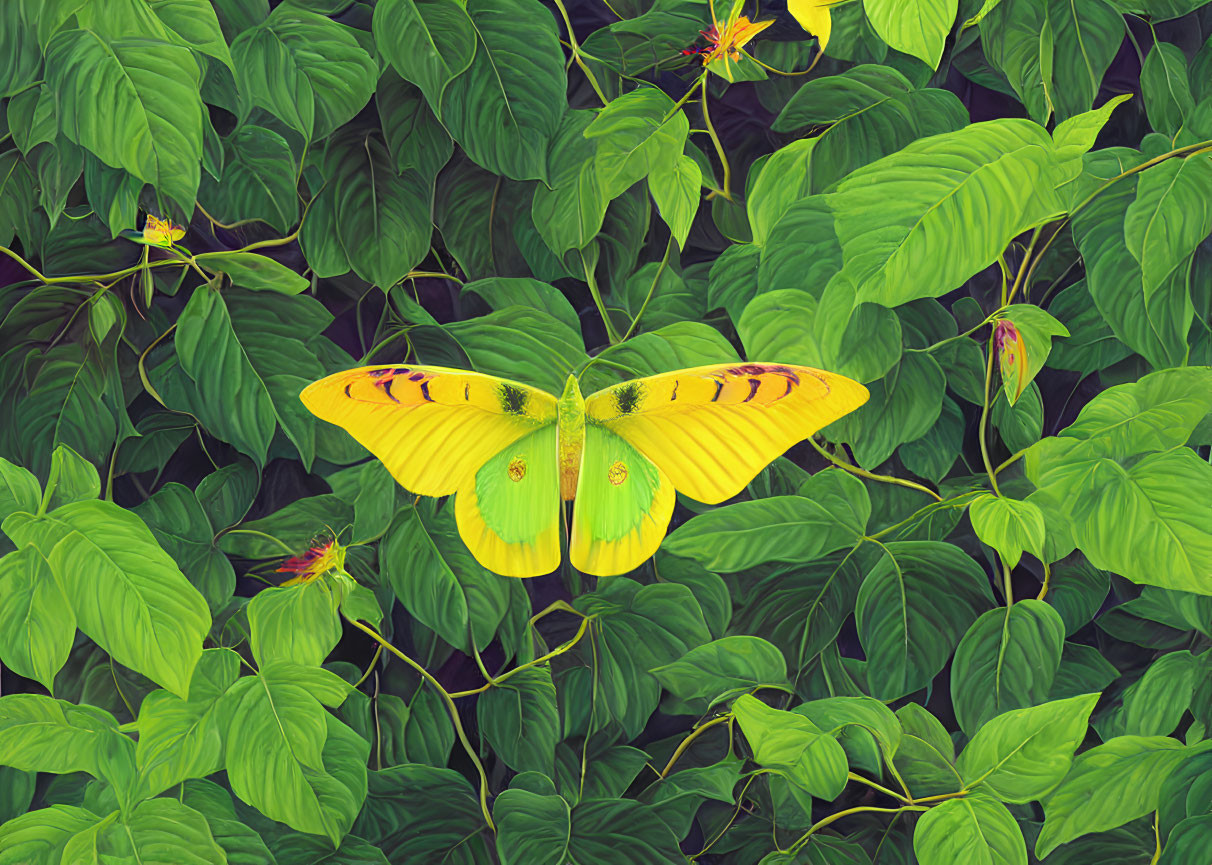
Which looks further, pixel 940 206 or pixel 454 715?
pixel 454 715

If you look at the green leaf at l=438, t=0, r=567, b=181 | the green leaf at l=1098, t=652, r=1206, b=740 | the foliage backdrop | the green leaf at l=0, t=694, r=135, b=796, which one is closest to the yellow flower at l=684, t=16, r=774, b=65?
the foliage backdrop

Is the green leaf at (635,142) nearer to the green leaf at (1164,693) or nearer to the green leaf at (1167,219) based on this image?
the green leaf at (1167,219)

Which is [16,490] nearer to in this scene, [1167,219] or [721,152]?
[721,152]

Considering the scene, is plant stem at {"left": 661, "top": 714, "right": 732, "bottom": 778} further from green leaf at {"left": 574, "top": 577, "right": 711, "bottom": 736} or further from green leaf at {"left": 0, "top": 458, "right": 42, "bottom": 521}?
green leaf at {"left": 0, "top": 458, "right": 42, "bottom": 521}

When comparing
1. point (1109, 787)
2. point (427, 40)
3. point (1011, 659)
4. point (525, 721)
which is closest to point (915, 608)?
point (1011, 659)

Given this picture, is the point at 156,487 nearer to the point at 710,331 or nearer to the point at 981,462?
the point at 710,331
